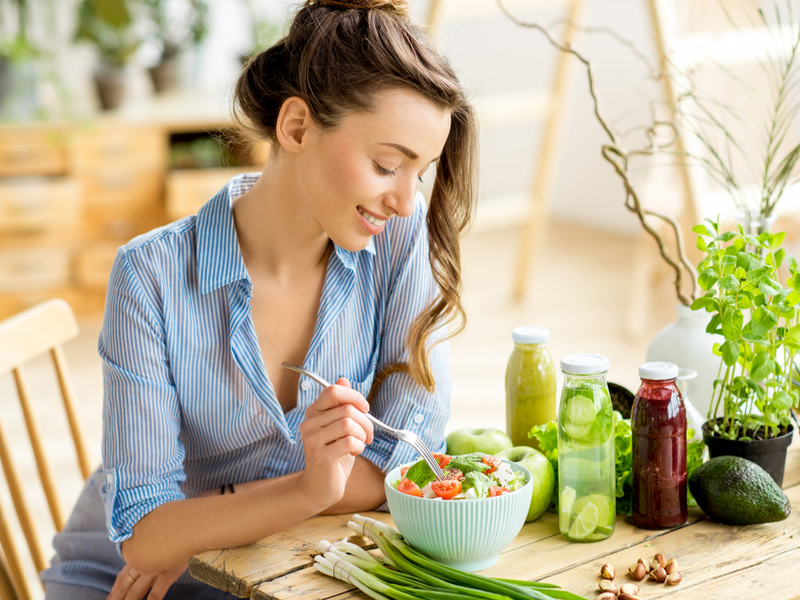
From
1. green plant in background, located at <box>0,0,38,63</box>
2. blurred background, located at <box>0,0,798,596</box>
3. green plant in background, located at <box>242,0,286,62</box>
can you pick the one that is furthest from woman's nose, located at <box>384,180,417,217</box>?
green plant in background, located at <box>0,0,38,63</box>

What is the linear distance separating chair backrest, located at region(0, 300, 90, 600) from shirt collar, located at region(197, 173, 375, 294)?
365mm

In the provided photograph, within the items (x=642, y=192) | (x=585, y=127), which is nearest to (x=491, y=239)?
(x=585, y=127)

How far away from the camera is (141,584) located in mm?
1267

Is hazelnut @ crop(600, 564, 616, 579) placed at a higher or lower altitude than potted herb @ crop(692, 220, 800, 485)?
lower

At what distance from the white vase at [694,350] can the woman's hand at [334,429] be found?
52 cm

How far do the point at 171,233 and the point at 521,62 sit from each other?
15.9ft

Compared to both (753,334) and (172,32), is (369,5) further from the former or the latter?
(172,32)

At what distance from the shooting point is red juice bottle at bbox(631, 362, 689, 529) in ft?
3.54

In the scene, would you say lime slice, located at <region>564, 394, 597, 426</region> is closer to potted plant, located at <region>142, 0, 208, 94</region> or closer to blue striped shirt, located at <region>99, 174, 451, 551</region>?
blue striped shirt, located at <region>99, 174, 451, 551</region>

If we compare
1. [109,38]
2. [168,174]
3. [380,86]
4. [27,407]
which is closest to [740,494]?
[380,86]

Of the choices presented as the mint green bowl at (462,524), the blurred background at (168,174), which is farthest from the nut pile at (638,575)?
the blurred background at (168,174)

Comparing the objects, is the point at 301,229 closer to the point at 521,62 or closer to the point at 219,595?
the point at 219,595

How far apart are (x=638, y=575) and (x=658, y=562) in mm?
36

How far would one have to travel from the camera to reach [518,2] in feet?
11.2
